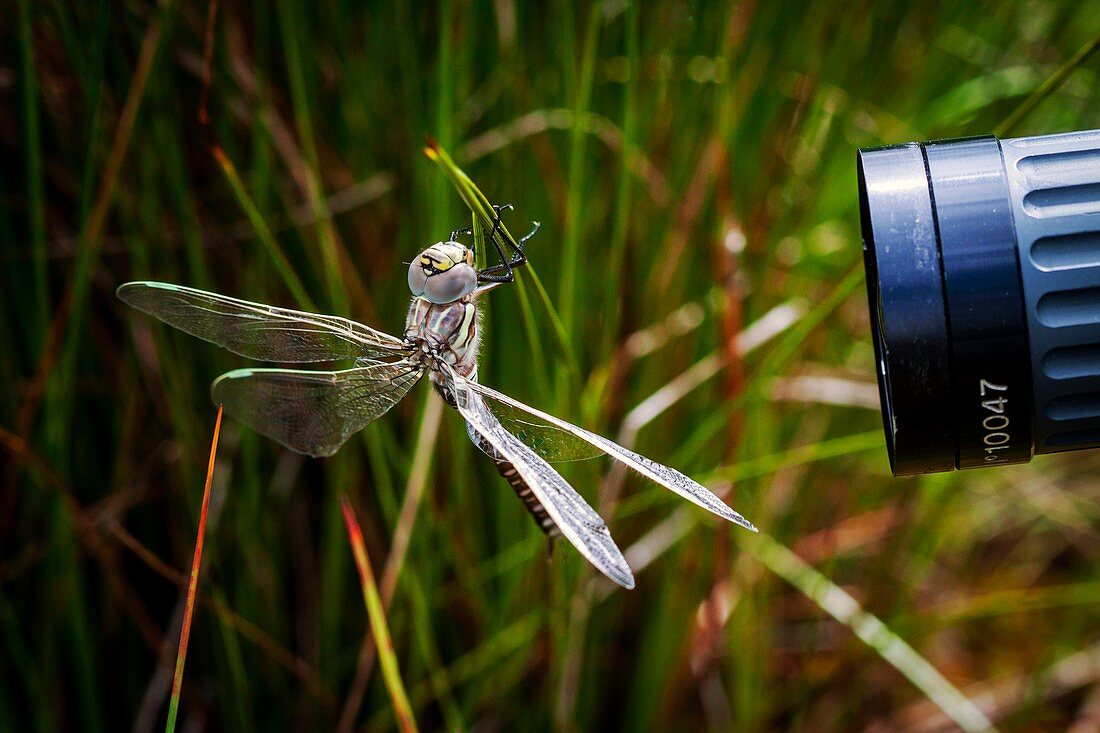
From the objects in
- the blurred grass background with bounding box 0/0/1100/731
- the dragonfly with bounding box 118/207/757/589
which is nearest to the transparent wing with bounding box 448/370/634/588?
the dragonfly with bounding box 118/207/757/589

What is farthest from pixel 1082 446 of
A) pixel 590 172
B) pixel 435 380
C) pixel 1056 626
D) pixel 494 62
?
pixel 1056 626

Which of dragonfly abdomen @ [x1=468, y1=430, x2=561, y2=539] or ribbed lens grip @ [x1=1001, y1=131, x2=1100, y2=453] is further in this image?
dragonfly abdomen @ [x1=468, y1=430, x2=561, y2=539]

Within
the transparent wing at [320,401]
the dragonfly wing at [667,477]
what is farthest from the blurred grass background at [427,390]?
the dragonfly wing at [667,477]

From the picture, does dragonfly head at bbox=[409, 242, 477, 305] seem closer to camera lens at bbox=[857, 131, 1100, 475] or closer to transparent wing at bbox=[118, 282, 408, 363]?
transparent wing at bbox=[118, 282, 408, 363]

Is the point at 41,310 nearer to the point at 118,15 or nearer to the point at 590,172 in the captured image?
the point at 118,15

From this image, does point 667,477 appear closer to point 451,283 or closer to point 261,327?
point 451,283

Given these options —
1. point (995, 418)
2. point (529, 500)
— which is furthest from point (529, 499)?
point (995, 418)
